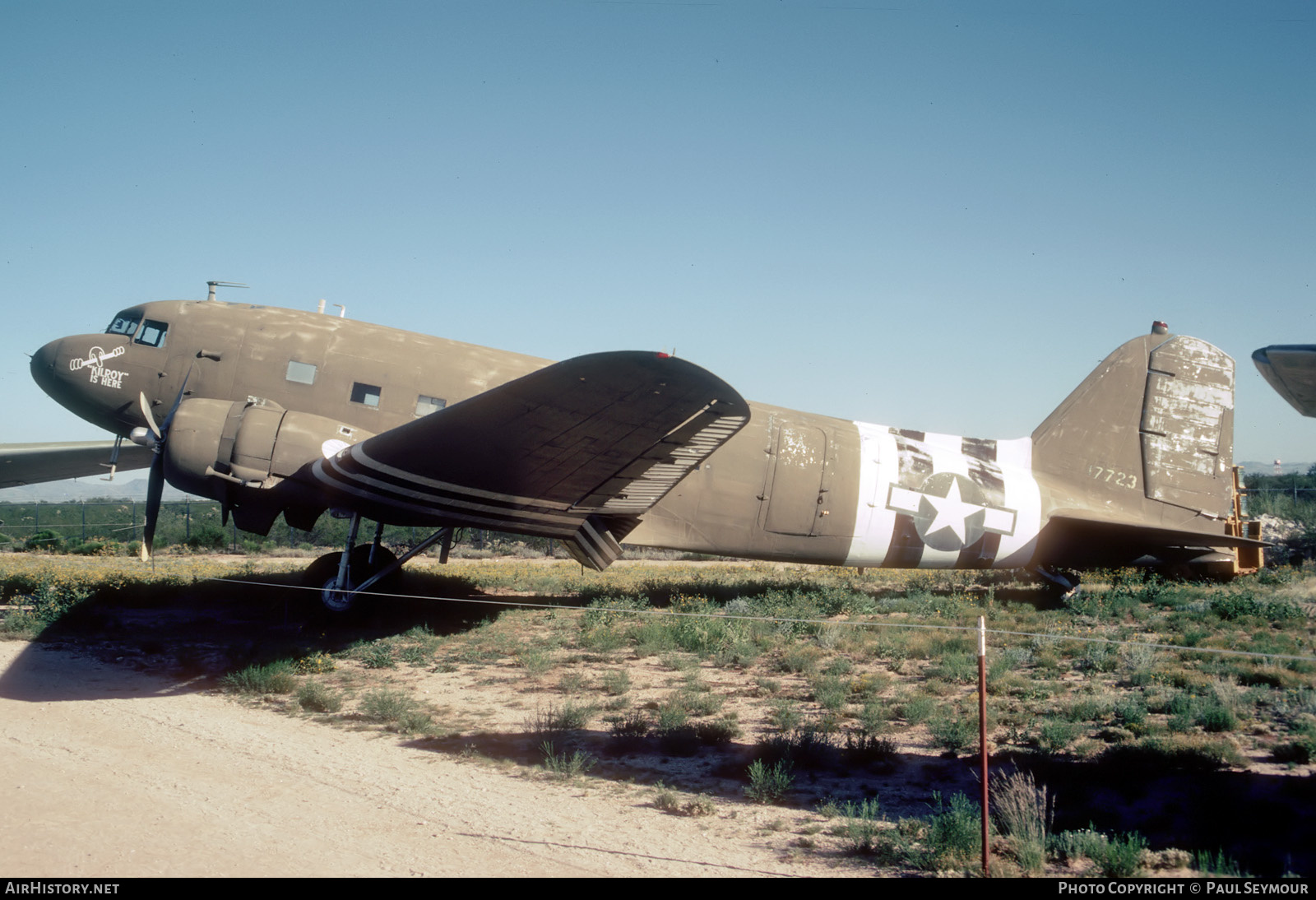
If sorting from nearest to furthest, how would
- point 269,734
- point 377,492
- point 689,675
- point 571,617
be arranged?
point 269,734 → point 689,675 → point 377,492 → point 571,617

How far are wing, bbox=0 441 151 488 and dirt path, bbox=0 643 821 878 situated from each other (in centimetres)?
1028

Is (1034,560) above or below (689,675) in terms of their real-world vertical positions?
above

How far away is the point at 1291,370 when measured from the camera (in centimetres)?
545

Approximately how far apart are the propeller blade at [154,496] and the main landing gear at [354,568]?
228 cm

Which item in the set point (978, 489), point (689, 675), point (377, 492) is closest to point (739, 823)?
point (689, 675)

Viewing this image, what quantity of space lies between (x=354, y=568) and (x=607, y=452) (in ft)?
15.6

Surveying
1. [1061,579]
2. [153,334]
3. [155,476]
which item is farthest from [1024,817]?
[153,334]

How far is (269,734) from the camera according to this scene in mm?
7047

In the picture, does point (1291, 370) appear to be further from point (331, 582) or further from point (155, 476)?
point (155, 476)

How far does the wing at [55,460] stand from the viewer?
50.9ft

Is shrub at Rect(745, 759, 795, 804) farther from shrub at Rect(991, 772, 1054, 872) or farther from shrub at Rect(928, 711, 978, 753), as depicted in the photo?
shrub at Rect(928, 711, 978, 753)

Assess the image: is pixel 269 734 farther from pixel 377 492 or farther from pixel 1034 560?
pixel 1034 560

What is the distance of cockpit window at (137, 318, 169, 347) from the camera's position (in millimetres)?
11961

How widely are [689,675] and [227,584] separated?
34.7 feet
